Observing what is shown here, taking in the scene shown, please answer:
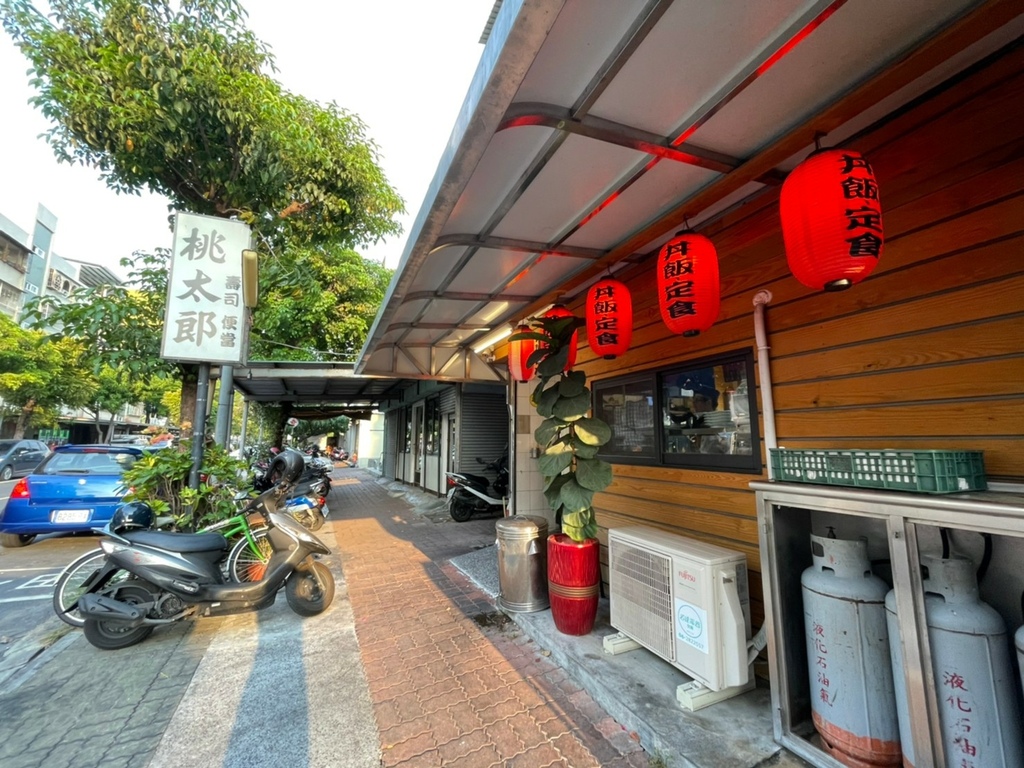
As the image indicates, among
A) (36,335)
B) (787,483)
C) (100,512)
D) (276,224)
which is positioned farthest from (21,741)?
(36,335)

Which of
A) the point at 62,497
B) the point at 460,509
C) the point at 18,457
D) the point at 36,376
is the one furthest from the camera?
the point at 36,376

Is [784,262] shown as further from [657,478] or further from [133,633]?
[133,633]

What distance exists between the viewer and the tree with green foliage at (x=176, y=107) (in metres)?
5.31

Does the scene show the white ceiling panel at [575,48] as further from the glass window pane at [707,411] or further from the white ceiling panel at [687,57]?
the glass window pane at [707,411]

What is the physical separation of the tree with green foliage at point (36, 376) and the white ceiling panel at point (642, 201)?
18.9m

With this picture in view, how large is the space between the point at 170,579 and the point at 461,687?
227 cm

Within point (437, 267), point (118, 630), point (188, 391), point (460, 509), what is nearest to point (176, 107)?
point (188, 391)

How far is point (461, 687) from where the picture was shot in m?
2.69

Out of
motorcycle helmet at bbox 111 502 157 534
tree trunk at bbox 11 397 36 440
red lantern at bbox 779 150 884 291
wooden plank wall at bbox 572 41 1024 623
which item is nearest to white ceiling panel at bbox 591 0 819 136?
red lantern at bbox 779 150 884 291

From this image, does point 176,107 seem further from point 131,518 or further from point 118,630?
point 118,630

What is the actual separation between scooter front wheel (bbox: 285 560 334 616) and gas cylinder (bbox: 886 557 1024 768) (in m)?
3.88

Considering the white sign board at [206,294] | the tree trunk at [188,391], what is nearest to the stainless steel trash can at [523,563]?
the white sign board at [206,294]

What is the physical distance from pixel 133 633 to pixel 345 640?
1537mm

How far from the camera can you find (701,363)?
10.00 ft
